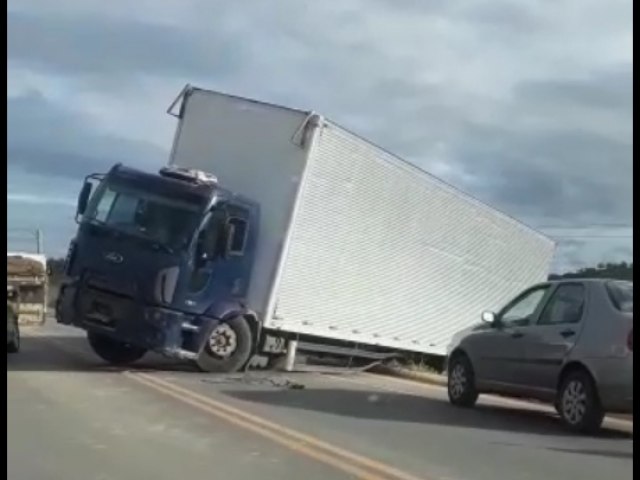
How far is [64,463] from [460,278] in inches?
621

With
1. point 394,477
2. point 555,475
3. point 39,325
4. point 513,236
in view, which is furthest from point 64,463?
point 39,325

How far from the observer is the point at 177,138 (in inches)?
835

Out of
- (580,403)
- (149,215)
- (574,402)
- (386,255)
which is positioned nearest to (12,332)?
(149,215)

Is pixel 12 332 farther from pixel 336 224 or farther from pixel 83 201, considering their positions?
pixel 336 224

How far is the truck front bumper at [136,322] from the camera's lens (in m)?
18.4

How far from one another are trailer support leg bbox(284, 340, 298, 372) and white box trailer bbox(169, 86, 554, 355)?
25cm

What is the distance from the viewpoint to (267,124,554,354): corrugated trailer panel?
19.8 m

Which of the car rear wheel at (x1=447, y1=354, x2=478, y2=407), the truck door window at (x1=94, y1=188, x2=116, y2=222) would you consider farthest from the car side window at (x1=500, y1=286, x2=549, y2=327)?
the truck door window at (x1=94, y1=188, x2=116, y2=222)

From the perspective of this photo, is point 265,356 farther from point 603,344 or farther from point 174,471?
point 174,471

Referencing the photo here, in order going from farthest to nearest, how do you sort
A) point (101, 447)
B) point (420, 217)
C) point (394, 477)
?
point (420, 217), point (101, 447), point (394, 477)

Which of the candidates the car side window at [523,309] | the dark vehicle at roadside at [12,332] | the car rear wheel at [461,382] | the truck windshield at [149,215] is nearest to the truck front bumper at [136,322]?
the truck windshield at [149,215]

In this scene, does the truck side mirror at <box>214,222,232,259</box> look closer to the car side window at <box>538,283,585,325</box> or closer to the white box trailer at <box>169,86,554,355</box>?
the white box trailer at <box>169,86,554,355</box>

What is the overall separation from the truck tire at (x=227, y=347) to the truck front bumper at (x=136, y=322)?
0.24m

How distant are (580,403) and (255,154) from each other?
8577mm
